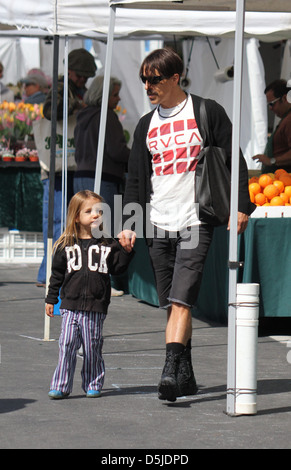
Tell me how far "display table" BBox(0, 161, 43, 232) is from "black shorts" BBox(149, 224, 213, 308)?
24.0 feet

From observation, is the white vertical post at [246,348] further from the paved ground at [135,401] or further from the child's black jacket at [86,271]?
the child's black jacket at [86,271]

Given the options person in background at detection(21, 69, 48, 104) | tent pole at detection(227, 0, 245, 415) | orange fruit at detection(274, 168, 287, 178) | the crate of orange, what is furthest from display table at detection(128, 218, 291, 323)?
person in background at detection(21, 69, 48, 104)

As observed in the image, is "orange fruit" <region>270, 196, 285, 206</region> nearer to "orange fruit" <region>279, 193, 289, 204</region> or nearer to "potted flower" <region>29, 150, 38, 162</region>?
"orange fruit" <region>279, 193, 289, 204</region>

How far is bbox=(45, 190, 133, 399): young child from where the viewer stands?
5863mm

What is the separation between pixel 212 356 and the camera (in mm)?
7418

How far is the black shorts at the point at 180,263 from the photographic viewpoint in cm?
579

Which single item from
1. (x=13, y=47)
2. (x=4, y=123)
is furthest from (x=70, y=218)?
(x=13, y=47)

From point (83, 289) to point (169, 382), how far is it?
0.75 m

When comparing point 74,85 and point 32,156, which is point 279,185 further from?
point 32,156

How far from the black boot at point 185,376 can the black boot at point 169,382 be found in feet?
0.64

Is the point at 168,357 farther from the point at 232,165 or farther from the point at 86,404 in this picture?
the point at 232,165

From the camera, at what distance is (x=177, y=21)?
964 centimetres

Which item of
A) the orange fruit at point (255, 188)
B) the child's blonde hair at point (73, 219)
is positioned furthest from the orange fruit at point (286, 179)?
the child's blonde hair at point (73, 219)

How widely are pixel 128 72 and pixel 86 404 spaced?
12.7 metres
